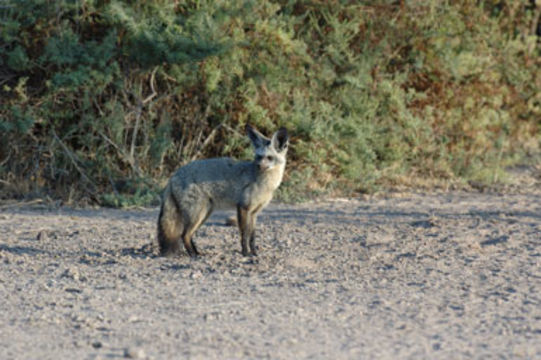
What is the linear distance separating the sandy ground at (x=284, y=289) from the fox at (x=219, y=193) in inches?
8.6

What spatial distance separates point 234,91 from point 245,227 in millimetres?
4418

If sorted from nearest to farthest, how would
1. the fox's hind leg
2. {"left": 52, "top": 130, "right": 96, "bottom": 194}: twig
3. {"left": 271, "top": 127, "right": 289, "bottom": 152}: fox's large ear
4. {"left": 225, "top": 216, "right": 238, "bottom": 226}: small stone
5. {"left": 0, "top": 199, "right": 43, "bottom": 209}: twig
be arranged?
1. the fox's hind leg
2. {"left": 271, "top": 127, "right": 289, "bottom": 152}: fox's large ear
3. {"left": 225, "top": 216, "right": 238, "bottom": 226}: small stone
4. {"left": 0, "top": 199, "right": 43, "bottom": 209}: twig
5. {"left": 52, "top": 130, "right": 96, "bottom": 194}: twig

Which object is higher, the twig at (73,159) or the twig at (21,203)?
the twig at (73,159)

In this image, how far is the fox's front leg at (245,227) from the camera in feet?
23.1

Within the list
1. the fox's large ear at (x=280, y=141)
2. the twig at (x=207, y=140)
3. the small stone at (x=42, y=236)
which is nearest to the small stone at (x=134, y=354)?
the fox's large ear at (x=280, y=141)

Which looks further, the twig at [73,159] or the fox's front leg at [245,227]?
the twig at [73,159]

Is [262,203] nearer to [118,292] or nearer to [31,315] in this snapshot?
[118,292]

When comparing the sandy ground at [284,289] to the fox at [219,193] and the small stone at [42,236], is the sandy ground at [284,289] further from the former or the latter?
the fox at [219,193]

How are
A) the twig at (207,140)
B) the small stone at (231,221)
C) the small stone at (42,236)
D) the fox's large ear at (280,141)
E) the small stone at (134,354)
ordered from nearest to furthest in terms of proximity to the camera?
the small stone at (134,354) < the fox's large ear at (280,141) < the small stone at (42,236) < the small stone at (231,221) < the twig at (207,140)

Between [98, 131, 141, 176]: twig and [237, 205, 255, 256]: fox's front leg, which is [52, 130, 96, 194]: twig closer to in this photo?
[98, 131, 141, 176]: twig

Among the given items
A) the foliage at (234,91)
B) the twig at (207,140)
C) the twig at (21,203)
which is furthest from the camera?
the twig at (207,140)

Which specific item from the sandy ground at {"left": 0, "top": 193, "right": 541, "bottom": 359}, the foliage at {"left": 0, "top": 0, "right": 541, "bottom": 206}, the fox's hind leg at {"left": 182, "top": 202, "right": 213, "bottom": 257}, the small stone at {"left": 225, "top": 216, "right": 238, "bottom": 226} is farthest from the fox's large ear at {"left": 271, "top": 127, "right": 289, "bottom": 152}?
the foliage at {"left": 0, "top": 0, "right": 541, "bottom": 206}

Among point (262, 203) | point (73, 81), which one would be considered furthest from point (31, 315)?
point (73, 81)

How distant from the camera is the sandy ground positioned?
4.54 metres
